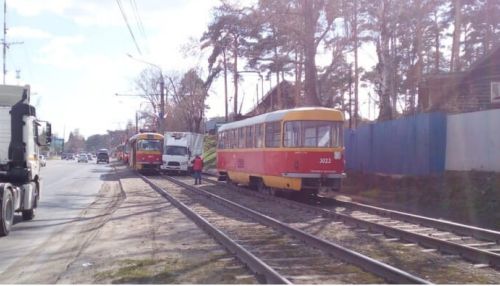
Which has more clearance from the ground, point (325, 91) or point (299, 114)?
point (325, 91)

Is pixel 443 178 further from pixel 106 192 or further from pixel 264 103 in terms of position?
pixel 264 103

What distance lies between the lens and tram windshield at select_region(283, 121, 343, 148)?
18.5m

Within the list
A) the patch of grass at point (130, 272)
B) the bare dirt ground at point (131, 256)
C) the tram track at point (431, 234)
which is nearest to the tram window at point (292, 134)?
the tram track at point (431, 234)

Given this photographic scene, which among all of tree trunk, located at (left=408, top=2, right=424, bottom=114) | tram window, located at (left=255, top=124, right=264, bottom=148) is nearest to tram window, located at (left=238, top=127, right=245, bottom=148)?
tram window, located at (left=255, top=124, right=264, bottom=148)

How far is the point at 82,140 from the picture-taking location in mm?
192750

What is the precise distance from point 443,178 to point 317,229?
766cm

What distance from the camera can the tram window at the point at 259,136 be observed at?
2089cm

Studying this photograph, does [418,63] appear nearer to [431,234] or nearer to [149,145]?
[149,145]

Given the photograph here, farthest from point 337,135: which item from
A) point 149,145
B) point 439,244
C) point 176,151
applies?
point 149,145

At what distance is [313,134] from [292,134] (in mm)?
657

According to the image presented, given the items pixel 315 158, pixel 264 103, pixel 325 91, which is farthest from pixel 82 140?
pixel 315 158

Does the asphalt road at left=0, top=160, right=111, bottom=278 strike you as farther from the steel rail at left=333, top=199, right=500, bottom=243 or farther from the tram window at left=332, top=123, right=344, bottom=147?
the tram window at left=332, top=123, right=344, bottom=147

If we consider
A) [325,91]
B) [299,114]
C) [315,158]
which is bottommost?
[315,158]

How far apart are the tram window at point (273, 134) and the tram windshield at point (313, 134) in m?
0.49
